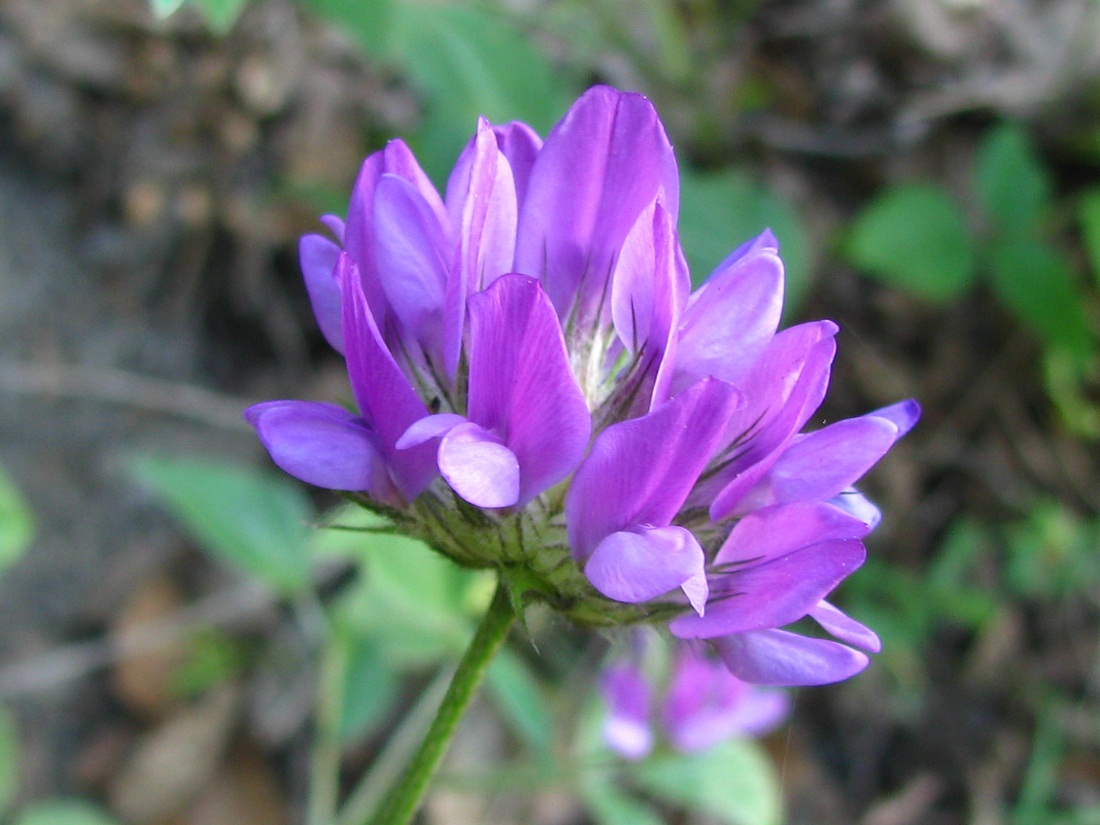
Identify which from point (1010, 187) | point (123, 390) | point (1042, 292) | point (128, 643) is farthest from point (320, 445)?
point (1010, 187)

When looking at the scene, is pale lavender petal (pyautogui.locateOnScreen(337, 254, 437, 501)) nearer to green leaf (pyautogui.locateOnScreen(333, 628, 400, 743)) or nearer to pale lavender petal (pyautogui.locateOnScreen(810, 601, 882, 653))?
pale lavender petal (pyautogui.locateOnScreen(810, 601, 882, 653))

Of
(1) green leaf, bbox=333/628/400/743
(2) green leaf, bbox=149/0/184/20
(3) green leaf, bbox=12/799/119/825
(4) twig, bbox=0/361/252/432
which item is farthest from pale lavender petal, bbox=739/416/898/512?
(4) twig, bbox=0/361/252/432

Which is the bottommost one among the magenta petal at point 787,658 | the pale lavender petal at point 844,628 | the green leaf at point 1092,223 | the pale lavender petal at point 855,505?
the green leaf at point 1092,223

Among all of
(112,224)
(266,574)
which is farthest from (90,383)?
(266,574)

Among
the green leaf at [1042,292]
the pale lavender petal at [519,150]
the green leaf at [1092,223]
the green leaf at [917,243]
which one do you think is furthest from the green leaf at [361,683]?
the green leaf at [1092,223]

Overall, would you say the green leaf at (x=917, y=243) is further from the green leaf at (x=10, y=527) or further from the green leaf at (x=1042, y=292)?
the green leaf at (x=10, y=527)

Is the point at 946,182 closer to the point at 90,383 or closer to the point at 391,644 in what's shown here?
the point at 391,644
